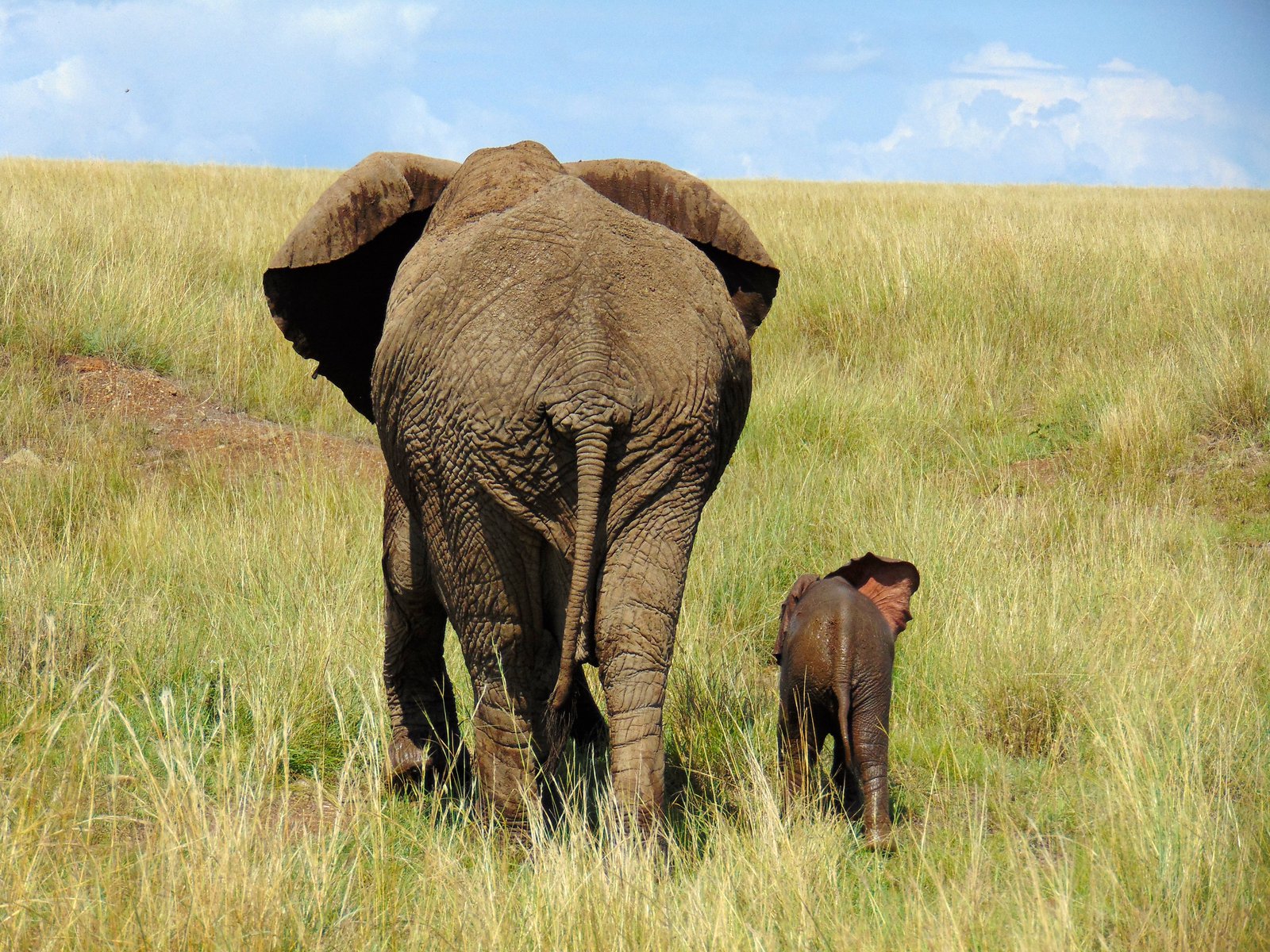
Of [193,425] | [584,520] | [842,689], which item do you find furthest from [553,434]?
[193,425]

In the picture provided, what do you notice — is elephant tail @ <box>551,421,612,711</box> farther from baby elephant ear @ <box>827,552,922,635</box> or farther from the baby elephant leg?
baby elephant ear @ <box>827,552,922,635</box>

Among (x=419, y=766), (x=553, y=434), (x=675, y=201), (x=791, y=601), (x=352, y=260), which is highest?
(x=675, y=201)

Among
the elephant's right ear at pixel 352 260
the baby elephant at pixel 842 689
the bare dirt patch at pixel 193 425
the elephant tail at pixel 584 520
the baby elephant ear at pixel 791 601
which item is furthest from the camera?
the bare dirt patch at pixel 193 425

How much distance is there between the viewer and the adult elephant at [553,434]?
8.61 ft

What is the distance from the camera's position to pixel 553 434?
2625 mm

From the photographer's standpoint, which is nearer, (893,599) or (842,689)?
(842,689)

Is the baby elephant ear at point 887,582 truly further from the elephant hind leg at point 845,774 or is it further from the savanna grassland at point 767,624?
the savanna grassland at point 767,624

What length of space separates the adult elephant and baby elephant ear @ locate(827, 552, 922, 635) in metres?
1.08

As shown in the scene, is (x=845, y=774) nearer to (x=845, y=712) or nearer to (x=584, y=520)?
(x=845, y=712)

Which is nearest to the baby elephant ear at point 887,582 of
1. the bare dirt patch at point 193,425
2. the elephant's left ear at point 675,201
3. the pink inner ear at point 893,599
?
the pink inner ear at point 893,599

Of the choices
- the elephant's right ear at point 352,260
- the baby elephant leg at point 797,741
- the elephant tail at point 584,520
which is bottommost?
the baby elephant leg at point 797,741

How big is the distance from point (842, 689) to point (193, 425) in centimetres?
598

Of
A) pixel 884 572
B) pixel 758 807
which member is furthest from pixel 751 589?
pixel 758 807

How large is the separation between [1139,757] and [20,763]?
118 inches
